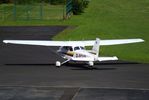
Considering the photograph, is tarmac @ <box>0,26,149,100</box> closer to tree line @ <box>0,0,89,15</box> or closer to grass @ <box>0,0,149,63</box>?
grass @ <box>0,0,149,63</box>

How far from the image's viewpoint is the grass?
1746 inches

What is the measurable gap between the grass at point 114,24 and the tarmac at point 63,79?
4.64 m

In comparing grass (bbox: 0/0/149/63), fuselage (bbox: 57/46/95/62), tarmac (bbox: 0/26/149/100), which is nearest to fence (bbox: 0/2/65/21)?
grass (bbox: 0/0/149/63)

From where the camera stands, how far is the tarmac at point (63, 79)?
85.6 feet

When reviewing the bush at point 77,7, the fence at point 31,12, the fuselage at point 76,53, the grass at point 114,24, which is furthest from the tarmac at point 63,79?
the bush at point 77,7

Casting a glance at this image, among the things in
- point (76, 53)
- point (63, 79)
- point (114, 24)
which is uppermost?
point (76, 53)

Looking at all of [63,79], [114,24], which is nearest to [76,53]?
[63,79]

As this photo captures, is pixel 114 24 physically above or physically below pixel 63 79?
below

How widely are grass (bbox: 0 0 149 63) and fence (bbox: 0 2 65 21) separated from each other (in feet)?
12.3

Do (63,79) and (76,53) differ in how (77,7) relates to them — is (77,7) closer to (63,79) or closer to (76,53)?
(76,53)

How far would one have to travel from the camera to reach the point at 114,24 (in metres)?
64.2

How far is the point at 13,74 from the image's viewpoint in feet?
109

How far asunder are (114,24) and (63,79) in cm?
3373

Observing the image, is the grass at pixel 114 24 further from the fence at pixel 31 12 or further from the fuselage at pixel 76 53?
the fuselage at pixel 76 53
